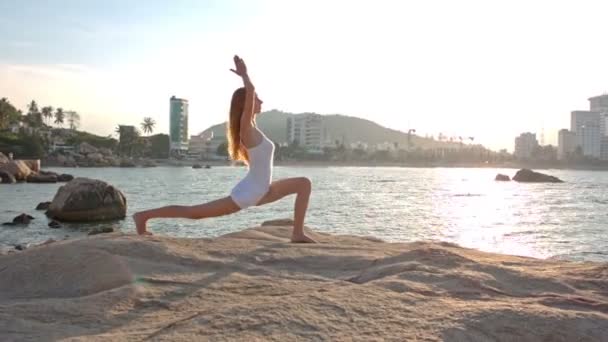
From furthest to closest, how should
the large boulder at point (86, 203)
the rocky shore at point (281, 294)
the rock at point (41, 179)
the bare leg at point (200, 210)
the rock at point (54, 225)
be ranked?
the rock at point (41, 179) < the large boulder at point (86, 203) < the rock at point (54, 225) < the bare leg at point (200, 210) < the rocky shore at point (281, 294)

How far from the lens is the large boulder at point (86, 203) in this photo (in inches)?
726

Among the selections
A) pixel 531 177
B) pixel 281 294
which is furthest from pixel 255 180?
pixel 531 177

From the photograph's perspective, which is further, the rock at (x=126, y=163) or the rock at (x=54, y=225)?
the rock at (x=126, y=163)

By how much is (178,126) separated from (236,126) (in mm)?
171348

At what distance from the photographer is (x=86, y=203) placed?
1850 centimetres

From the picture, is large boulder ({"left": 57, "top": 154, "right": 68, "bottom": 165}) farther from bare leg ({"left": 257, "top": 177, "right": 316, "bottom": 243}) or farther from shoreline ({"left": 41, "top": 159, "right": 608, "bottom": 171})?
bare leg ({"left": 257, "top": 177, "right": 316, "bottom": 243})

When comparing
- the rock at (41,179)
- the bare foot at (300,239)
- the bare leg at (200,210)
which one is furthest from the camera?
the rock at (41,179)

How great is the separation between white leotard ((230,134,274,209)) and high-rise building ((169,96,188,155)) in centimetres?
16517

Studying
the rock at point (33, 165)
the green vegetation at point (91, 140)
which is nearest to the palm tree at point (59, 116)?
the green vegetation at point (91, 140)

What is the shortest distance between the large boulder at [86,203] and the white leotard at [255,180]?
14433 mm

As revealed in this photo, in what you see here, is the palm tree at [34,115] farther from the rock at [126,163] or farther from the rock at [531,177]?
the rock at [531,177]

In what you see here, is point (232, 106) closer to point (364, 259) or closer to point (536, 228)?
point (364, 259)

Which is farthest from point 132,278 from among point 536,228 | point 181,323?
point 536,228

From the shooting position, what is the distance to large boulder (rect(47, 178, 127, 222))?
18.4 m
